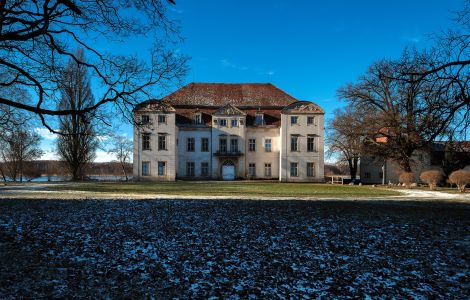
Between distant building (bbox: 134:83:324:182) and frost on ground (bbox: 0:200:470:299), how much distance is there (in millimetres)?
26312

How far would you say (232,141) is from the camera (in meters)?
37.8

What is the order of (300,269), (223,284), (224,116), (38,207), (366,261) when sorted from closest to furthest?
(223,284)
(300,269)
(366,261)
(38,207)
(224,116)

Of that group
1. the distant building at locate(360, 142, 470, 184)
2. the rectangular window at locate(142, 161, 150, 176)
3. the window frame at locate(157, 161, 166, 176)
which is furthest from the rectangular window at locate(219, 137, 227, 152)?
the distant building at locate(360, 142, 470, 184)

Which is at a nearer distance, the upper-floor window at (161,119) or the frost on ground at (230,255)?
A: the frost on ground at (230,255)

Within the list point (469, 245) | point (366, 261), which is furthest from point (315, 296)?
point (469, 245)

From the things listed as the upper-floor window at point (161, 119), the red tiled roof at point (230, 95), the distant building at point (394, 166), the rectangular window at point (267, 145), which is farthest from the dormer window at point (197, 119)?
the distant building at point (394, 166)

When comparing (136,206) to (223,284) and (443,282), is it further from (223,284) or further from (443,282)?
(443,282)

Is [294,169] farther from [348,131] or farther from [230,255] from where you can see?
[230,255]

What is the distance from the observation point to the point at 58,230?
784 cm

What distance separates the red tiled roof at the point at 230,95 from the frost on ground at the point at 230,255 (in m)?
29.4

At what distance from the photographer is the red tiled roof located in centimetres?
3903

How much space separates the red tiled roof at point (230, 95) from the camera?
39.0m

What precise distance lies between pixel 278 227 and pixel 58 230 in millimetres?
5250

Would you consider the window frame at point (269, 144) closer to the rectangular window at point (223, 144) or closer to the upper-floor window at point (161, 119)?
the rectangular window at point (223, 144)
